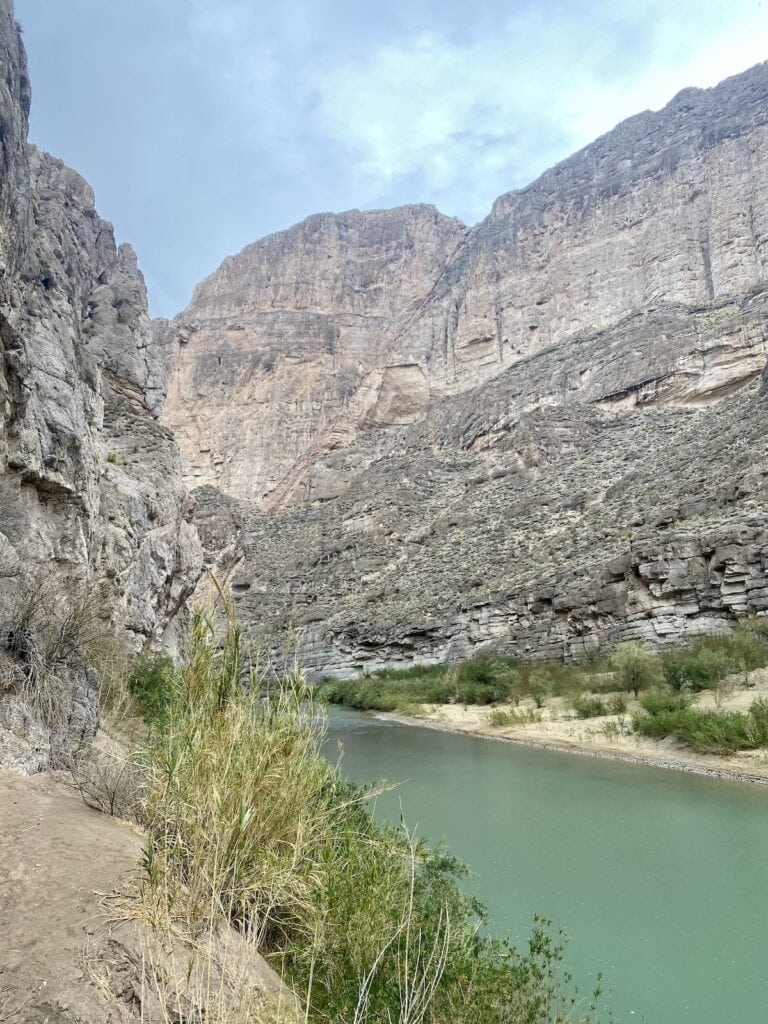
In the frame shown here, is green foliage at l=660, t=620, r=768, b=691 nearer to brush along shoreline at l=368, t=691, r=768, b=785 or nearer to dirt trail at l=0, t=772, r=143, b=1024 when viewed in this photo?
brush along shoreline at l=368, t=691, r=768, b=785

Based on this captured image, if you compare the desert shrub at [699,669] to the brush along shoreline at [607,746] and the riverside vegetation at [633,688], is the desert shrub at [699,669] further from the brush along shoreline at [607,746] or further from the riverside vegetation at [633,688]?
the brush along shoreline at [607,746]

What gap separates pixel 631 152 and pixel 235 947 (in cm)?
7768

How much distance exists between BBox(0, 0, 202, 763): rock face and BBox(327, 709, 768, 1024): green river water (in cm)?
391

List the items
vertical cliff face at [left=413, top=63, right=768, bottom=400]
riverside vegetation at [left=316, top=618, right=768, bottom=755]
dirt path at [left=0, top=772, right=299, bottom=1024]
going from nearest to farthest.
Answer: dirt path at [left=0, top=772, right=299, bottom=1024], riverside vegetation at [left=316, top=618, right=768, bottom=755], vertical cliff face at [left=413, top=63, right=768, bottom=400]

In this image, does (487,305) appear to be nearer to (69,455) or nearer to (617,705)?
(617,705)

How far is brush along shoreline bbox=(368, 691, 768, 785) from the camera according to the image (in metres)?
9.76

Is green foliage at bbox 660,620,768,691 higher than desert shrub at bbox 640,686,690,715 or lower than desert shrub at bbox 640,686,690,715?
higher

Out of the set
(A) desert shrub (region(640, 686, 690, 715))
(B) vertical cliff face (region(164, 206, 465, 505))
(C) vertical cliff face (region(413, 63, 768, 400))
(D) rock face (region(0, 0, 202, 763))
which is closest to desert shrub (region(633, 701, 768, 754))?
(A) desert shrub (region(640, 686, 690, 715))

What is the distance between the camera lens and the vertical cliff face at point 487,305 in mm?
46156

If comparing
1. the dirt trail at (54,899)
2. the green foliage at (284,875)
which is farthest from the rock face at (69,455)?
the green foliage at (284,875)

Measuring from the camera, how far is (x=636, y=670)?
55.9 ft

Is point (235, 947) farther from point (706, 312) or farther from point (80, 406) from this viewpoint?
point (706, 312)

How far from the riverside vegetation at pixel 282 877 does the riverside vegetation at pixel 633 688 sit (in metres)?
3.84

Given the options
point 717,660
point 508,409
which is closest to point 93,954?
point 717,660
